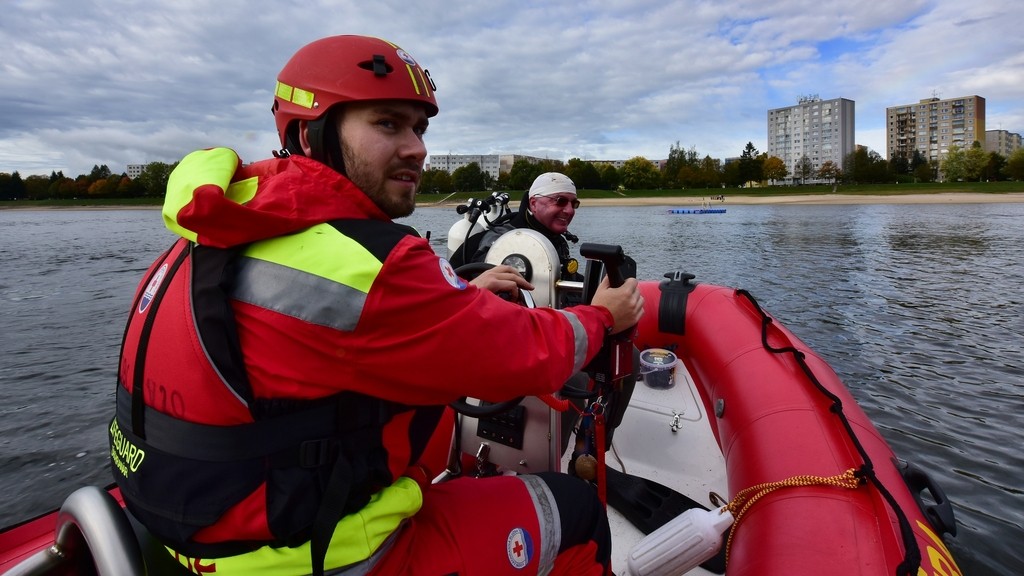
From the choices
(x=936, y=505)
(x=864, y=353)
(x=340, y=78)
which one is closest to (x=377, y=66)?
(x=340, y=78)

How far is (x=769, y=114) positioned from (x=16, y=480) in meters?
148

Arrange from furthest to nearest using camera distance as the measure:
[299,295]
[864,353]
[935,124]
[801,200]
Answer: [935,124] → [801,200] → [864,353] → [299,295]

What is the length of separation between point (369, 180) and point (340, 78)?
9.3 inches

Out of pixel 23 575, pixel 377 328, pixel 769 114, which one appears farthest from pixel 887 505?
pixel 769 114

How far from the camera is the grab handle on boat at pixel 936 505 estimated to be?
201cm

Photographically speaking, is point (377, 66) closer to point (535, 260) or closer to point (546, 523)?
point (546, 523)

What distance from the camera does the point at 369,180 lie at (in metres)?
1.33

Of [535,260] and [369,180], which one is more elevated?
[369,180]

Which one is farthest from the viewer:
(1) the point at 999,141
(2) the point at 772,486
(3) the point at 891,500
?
(1) the point at 999,141

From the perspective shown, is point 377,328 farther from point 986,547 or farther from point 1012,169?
point 1012,169

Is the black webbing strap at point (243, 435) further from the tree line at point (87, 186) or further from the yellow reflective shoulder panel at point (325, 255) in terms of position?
the tree line at point (87, 186)

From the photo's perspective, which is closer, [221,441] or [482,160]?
[221,441]

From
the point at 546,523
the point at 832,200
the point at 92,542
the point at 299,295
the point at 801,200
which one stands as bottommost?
the point at 546,523

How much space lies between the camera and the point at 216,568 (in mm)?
1106
